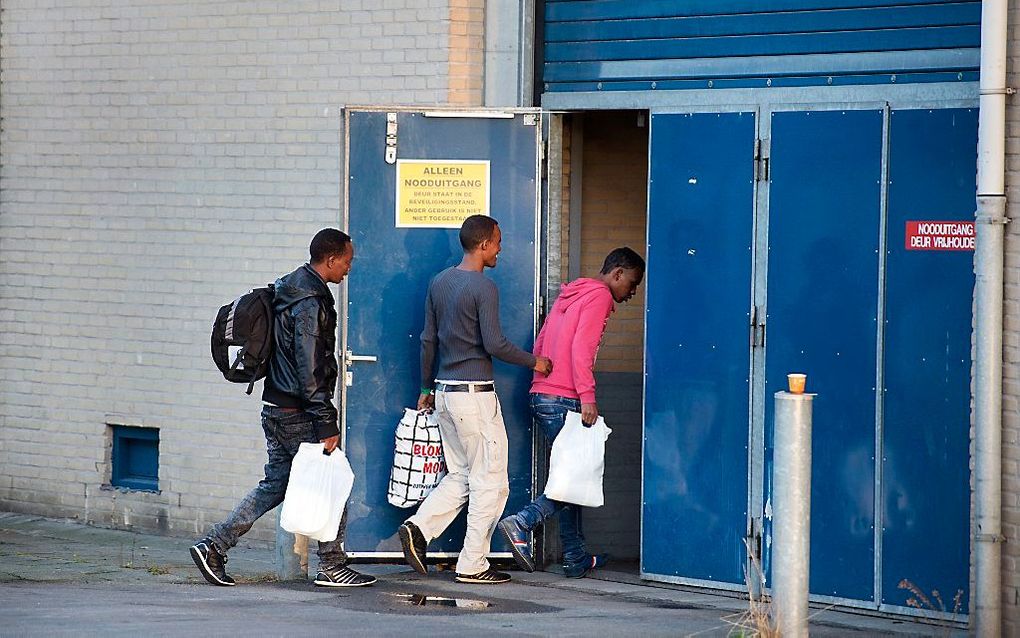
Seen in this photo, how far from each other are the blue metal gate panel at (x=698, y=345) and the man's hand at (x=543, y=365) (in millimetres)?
521

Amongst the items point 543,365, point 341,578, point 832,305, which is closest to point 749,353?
point 832,305

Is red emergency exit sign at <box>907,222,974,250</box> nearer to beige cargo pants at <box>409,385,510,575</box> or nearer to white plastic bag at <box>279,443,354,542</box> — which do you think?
beige cargo pants at <box>409,385,510,575</box>

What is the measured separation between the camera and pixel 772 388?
819 cm

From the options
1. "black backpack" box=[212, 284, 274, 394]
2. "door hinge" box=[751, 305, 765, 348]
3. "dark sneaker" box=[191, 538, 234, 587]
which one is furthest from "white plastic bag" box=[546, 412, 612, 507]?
"dark sneaker" box=[191, 538, 234, 587]

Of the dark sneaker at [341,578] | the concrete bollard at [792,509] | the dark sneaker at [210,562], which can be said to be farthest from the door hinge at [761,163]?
the dark sneaker at [210,562]

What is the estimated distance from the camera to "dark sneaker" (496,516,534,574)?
8562mm

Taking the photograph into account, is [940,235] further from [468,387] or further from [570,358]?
[468,387]

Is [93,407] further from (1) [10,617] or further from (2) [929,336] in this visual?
(2) [929,336]

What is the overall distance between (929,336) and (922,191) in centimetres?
70

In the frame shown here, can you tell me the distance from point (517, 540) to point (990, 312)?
2.80m

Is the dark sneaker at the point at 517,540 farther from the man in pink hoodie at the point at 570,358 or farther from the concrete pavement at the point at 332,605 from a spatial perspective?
the concrete pavement at the point at 332,605

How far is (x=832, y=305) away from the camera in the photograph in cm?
803

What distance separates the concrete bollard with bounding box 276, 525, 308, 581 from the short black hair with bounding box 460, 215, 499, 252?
180 centimetres

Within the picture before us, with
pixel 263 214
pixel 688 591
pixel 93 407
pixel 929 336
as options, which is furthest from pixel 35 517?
pixel 929 336
